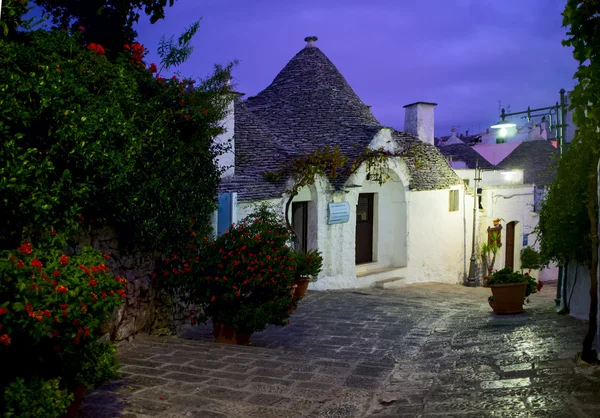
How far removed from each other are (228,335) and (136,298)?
1.41 metres

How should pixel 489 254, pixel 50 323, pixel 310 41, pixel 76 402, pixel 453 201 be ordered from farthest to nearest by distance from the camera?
pixel 489 254 → pixel 310 41 → pixel 453 201 → pixel 76 402 → pixel 50 323

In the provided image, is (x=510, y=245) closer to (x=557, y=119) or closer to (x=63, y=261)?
(x=557, y=119)

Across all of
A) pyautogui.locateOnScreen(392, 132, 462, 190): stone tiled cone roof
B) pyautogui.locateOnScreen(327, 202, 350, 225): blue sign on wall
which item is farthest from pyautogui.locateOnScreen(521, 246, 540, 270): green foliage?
pyautogui.locateOnScreen(392, 132, 462, 190): stone tiled cone roof

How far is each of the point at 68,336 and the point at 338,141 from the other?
45.6 feet

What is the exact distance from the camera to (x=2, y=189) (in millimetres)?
4242

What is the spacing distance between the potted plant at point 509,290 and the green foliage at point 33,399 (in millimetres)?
8730

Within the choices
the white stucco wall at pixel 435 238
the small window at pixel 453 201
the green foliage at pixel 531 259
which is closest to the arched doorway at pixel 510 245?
the white stucco wall at pixel 435 238

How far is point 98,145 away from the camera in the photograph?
5.06 metres

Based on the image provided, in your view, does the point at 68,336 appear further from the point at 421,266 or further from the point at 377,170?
the point at 421,266

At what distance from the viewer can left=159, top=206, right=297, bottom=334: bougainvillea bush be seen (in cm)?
762

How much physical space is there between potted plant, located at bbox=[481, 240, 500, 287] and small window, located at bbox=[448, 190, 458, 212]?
7.42 ft

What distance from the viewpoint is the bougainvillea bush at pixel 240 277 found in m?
7.62

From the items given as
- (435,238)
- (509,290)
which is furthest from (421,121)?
(509,290)

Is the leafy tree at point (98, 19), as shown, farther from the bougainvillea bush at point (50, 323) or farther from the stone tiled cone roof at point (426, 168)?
the stone tiled cone roof at point (426, 168)
